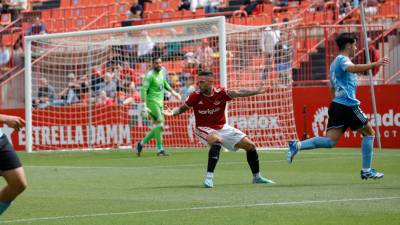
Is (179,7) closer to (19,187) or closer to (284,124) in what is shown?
(284,124)

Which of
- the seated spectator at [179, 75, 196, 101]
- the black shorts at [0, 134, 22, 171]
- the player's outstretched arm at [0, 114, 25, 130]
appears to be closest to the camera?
the player's outstretched arm at [0, 114, 25, 130]

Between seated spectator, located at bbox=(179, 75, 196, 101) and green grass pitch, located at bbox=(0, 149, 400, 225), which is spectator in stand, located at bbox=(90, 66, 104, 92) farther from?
green grass pitch, located at bbox=(0, 149, 400, 225)

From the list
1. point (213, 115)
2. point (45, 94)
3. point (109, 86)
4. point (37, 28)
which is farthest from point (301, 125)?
point (37, 28)

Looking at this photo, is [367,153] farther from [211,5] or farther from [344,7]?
[211,5]

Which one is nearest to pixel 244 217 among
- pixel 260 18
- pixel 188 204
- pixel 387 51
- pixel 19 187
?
pixel 188 204

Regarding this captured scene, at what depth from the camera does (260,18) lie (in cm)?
3256

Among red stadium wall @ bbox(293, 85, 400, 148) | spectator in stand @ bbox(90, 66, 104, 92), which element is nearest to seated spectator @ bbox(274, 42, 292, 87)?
red stadium wall @ bbox(293, 85, 400, 148)

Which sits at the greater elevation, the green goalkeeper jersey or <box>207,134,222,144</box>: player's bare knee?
the green goalkeeper jersey

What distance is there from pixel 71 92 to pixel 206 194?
59.1 ft

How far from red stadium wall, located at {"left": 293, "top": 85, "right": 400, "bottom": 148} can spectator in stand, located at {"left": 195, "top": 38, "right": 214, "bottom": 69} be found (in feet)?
9.12

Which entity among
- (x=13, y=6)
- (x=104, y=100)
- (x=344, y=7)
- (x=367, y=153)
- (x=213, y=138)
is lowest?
(x=367, y=153)

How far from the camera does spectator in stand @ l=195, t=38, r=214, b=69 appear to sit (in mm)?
28844

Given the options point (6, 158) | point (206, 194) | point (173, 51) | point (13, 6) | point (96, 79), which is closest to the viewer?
point (6, 158)

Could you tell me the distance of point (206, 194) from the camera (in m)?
13.5
